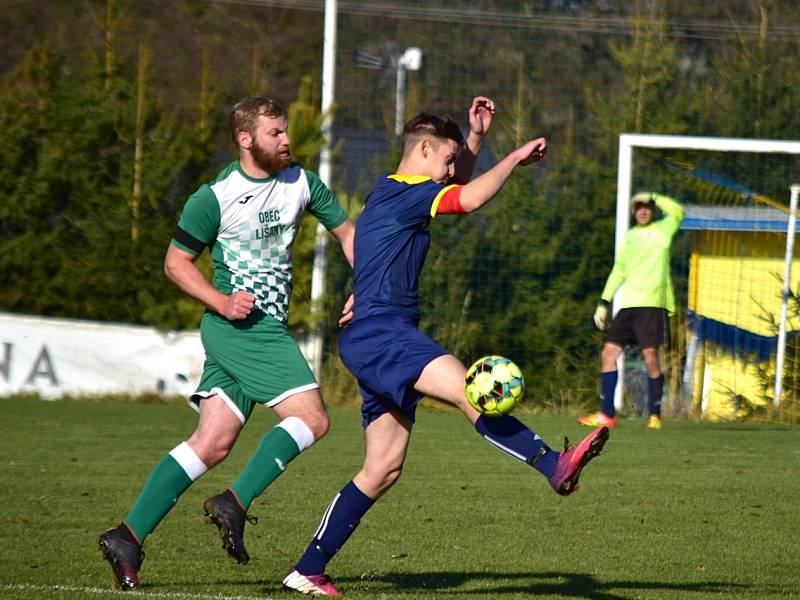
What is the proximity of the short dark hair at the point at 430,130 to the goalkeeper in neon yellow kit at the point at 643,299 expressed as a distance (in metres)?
7.83

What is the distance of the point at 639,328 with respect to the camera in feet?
42.6

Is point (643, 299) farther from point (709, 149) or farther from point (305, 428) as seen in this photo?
point (305, 428)

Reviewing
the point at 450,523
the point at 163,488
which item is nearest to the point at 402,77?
the point at 450,523

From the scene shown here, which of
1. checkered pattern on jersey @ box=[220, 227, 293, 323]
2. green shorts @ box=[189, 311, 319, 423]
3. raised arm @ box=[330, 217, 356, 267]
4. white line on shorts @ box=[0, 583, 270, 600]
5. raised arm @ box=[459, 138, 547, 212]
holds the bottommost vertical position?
white line on shorts @ box=[0, 583, 270, 600]

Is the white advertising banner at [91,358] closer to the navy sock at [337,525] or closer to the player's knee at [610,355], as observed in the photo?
the player's knee at [610,355]

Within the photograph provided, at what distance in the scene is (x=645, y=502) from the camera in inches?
316

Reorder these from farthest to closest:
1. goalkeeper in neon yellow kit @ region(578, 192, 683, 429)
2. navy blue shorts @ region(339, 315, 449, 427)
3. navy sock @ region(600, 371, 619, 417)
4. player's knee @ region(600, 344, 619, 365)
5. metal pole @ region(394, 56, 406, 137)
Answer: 1. metal pole @ region(394, 56, 406, 137)
2. player's knee @ region(600, 344, 619, 365)
3. goalkeeper in neon yellow kit @ region(578, 192, 683, 429)
4. navy sock @ region(600, 371, 619, 417)
5. navy blue shorts @ region(339, 315, 449, 427)

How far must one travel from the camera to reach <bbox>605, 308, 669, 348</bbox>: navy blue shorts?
42.5 feet

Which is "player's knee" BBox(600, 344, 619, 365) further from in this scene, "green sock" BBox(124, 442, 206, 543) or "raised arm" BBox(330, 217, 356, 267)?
"green sock" BBox(124, 442, 206, 543)

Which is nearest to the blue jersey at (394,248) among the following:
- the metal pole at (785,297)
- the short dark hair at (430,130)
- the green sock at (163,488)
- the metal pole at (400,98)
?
the short dark hair at (430,130)

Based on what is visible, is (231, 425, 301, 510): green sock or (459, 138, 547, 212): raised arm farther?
(231, 425, 301, 510): green sock

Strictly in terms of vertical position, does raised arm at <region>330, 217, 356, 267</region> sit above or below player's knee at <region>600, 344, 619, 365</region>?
above

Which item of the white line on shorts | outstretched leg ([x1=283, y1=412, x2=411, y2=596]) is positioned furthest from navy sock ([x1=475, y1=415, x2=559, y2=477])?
the white line on shorts

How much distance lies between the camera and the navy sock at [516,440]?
4691 mm
